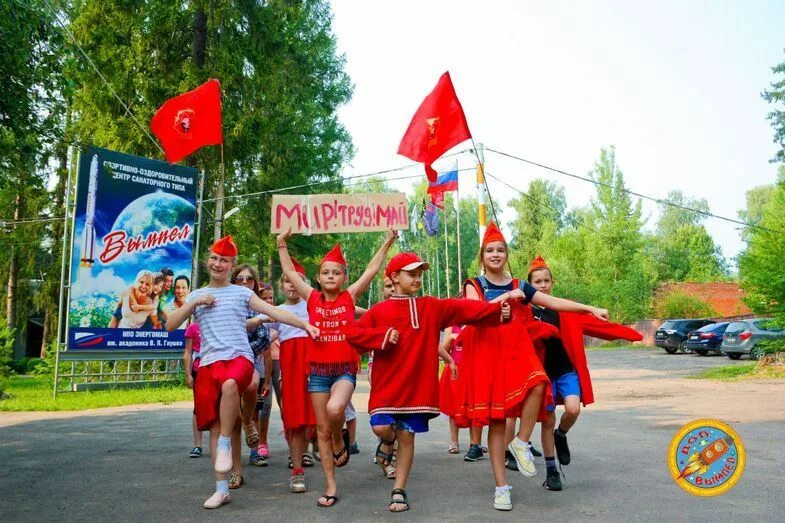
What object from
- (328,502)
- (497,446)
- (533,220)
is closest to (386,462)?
(328,502)

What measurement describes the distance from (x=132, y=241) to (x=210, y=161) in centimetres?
498

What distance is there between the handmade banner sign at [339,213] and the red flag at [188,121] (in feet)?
30.1

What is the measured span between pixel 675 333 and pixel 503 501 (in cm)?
3259

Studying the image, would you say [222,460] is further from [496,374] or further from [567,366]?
[567,366]

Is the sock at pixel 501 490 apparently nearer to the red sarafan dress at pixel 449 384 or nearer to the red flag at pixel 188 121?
the red sarafan dress at pixel 449 384

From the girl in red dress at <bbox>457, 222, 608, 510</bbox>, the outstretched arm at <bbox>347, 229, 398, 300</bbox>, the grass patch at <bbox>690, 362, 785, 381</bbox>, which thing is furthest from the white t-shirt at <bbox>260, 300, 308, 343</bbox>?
the grass patch at <bbox>690, 362, 785, 381</bbox>

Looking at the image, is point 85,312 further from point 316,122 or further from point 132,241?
point 316,122

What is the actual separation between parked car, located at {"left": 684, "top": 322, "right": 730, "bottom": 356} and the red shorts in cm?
2994

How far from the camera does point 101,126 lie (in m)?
21.6

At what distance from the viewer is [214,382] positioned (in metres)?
5.70

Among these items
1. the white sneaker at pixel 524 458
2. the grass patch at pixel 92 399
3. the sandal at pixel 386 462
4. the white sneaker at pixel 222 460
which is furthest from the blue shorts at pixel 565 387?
the grass patch at pixel 92 399

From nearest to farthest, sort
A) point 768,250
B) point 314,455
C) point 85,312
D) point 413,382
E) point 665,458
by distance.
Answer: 1. point 413,382
2. point 665,458
3. point 314,455
4. point 85,312
5. point 768,250

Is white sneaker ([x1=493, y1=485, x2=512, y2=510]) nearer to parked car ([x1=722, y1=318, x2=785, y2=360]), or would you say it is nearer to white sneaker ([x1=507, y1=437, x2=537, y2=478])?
white sneaker ([x1=507, y1=437, x2=537, y2=478])

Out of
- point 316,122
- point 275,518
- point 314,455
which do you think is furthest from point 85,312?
point 316,122
